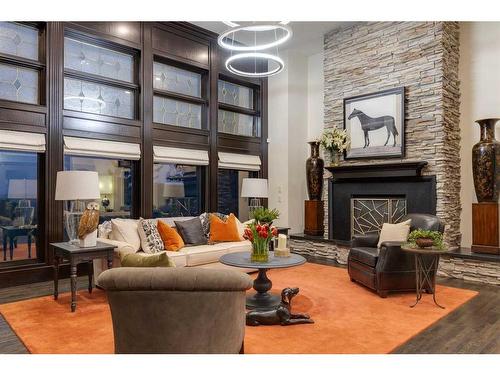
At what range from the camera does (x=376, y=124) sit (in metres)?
6.19

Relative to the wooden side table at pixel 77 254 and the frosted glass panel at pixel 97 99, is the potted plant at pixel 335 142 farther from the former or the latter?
the wooden side table at pixel 77 254

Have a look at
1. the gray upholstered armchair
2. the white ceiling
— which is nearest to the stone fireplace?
the white ceiling

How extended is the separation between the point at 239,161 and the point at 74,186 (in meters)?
3.66

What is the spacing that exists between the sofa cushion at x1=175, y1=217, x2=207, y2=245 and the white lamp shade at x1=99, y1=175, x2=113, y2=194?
1.39m

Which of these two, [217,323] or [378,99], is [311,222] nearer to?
[378,99]

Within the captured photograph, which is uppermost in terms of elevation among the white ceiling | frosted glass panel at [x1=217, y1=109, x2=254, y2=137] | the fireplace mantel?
the white ceiling

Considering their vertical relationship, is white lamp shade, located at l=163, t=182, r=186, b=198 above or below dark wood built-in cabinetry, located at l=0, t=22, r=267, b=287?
below

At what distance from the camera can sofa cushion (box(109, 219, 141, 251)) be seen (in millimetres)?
4367

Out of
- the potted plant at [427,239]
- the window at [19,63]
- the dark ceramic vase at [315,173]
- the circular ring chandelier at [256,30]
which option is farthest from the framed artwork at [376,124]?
the window at [19,63]

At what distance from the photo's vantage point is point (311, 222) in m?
7.02

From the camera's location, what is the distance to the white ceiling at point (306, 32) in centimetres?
644

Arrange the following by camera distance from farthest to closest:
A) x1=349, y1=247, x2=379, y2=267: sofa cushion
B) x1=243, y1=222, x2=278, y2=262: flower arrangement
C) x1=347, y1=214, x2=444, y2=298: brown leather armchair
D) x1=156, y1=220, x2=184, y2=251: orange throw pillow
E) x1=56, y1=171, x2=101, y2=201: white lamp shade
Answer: x1=156, y1=220, x2=184, y2=251: orange throw pillow → x1=349, y1=247, x2=379, y2=267: sofa cushion → x1=347, y1=214, x2=444, y2=298: brown leather armchair → x1=56, y1=171, x2=101, y2=201: white lamp shade → x1=243, y1=222, x2=278, y2=262: flower arrangement

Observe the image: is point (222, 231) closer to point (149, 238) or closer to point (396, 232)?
point (149, 238)

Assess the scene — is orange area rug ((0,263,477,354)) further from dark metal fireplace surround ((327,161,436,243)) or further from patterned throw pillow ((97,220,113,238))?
dark metal fireplace surround ((327,161,436,243))
